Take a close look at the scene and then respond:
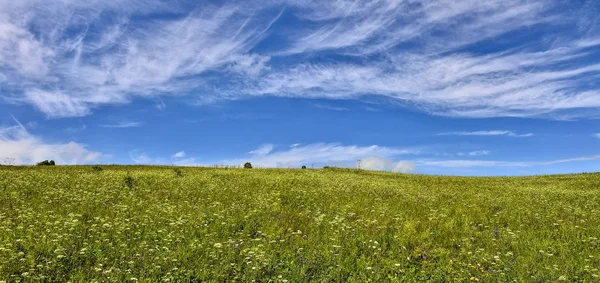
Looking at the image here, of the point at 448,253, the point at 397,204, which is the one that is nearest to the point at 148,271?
the point at 448,253

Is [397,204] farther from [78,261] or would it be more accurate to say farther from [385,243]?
[78,261]

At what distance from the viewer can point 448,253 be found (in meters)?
11.1

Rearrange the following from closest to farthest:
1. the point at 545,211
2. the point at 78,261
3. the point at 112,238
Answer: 1. the point at 78,261
2. the point at 112,238
3. the point at 545,211

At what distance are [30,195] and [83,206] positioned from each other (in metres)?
4.71

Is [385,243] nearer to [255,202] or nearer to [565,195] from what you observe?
[255,202]

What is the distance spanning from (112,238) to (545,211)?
1790 cm

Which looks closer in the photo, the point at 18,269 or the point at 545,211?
the point at 18,269

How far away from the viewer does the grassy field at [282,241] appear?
8836 mm

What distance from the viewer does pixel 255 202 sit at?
17.6 metres

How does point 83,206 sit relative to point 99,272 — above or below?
above

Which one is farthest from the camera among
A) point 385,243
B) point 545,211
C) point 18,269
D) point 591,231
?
point 545,211

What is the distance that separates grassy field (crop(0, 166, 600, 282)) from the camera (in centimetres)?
884

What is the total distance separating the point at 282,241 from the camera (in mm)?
11008

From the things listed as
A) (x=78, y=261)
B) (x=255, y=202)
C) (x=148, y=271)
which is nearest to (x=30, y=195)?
(x=255, y=202)
